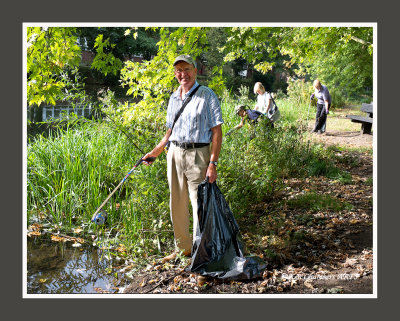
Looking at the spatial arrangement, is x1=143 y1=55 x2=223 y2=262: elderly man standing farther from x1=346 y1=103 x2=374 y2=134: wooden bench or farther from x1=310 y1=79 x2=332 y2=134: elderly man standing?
x1=310 y1=79 x2=332 y2=134: elderly man standing

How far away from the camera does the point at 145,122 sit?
4.74 meters

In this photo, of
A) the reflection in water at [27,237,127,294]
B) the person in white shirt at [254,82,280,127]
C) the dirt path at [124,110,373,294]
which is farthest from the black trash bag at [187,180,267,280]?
the person in white shirt at [254,82,280,127]

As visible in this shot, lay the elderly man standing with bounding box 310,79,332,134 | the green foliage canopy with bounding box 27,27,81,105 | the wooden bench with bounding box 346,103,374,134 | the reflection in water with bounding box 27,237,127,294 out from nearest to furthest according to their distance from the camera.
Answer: the reflection in water with bounding box 27,237,127,294
the green foliage canopy with bounding box 27,27,81,105
the wooden bench with bounding box 346,103,374,134
the elderly man standing with bounding box 310,79,332,134

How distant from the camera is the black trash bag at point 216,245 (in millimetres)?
3383

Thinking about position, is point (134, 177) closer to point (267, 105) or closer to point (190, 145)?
point (190, 145)

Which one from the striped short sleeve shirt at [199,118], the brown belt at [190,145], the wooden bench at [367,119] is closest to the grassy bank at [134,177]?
the brown belt at [190,145]

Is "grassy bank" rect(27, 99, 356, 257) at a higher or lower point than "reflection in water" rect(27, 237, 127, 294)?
higher

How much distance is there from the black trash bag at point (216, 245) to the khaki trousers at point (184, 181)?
12 cm

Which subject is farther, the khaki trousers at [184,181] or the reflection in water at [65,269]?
the reflection in water at [65,269]

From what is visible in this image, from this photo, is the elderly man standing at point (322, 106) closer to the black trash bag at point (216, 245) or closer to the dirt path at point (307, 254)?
the dirt path at point (307, 254)

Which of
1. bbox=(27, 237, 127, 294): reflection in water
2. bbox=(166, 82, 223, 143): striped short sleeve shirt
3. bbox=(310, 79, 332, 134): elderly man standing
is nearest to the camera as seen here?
bbox=(166, 82, 223, 143): striped short sleeve shirt

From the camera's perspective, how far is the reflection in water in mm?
3648
